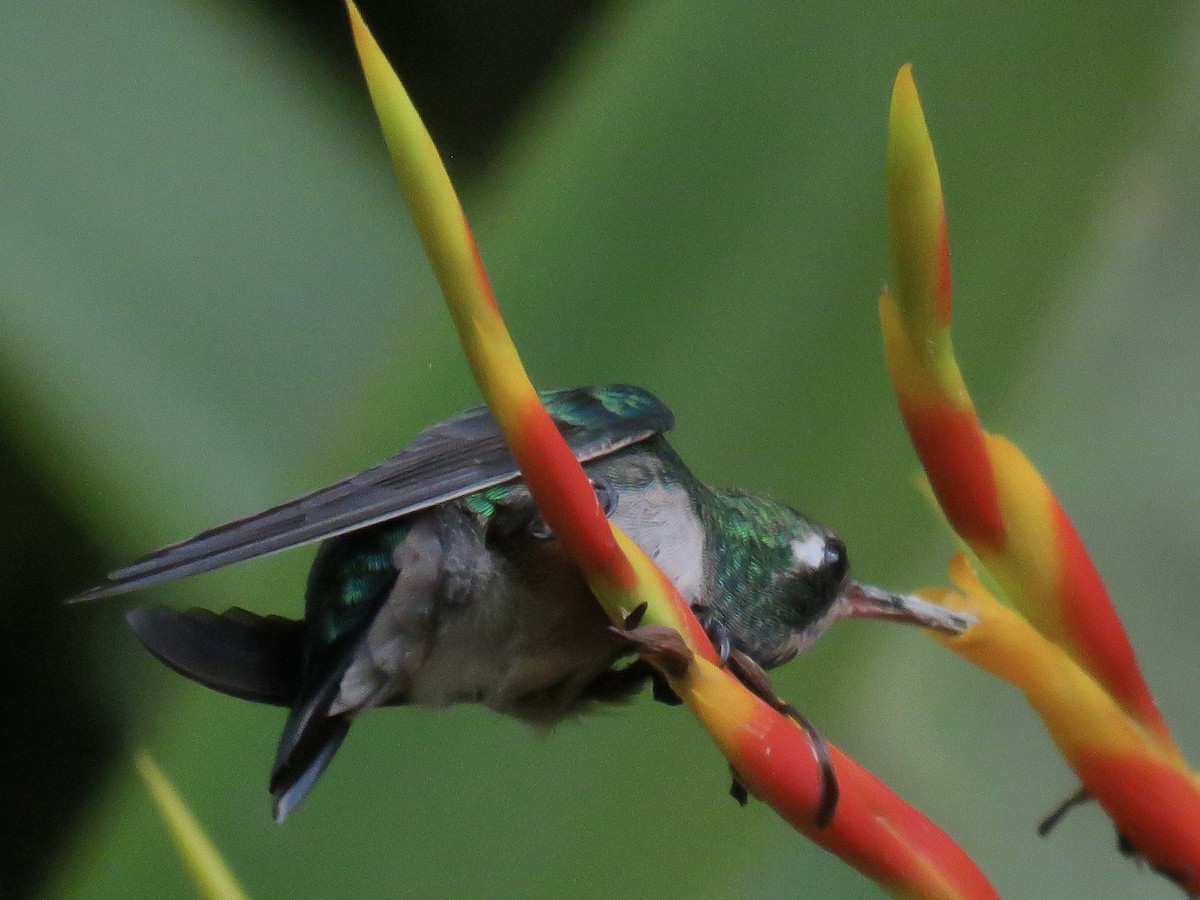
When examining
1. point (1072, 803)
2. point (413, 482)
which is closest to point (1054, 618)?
point (1072, 803)

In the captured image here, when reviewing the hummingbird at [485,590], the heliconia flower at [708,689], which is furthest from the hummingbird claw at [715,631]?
the heliconia flower at [708,689]

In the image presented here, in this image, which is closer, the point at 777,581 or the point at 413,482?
the point at 413,482

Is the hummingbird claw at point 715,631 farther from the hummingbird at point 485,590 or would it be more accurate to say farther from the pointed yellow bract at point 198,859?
the pointed yellow bract at point 198,859

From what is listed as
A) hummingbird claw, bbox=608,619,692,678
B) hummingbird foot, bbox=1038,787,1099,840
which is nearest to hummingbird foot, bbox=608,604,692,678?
hummingbird claw, bbox=608,619,692,678

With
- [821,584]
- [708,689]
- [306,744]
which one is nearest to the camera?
[708,689]

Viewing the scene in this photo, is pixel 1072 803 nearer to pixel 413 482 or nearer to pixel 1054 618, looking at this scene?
pixel 1054 618
